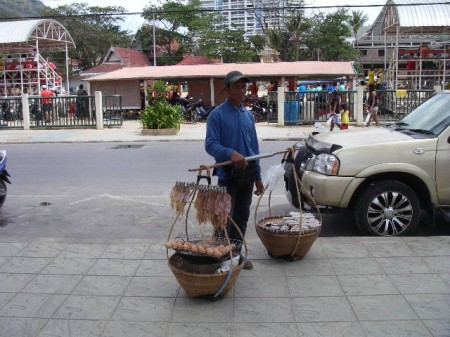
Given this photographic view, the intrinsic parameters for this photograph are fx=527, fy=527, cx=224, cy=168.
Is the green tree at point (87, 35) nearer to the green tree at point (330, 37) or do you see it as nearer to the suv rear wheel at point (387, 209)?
the green tree at point (330, 37)

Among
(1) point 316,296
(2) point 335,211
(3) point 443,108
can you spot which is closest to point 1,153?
(2) point 335,211

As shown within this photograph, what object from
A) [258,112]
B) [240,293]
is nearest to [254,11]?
[258,112]

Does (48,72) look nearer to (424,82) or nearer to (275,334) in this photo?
(424,82)

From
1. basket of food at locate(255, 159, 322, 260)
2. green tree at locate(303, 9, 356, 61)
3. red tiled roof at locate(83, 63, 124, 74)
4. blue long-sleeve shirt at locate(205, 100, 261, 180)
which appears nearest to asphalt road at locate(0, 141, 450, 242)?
basket of food at locate(255, 159, 322, 260)

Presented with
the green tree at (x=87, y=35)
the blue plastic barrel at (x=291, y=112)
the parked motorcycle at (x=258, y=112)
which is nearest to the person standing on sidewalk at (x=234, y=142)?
the blue plastic barrel at (x=291, y=112)

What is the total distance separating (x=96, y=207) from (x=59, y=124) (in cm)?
1463

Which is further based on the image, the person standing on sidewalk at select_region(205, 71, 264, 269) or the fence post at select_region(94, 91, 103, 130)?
the fence post at select_region(94, 91, 103, 130)

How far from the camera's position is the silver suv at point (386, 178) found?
5.72 metres

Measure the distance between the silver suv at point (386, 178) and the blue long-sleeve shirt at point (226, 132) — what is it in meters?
1.50

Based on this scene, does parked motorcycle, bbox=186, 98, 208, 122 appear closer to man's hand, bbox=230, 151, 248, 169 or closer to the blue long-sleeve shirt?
the blue long-sleeve shirt

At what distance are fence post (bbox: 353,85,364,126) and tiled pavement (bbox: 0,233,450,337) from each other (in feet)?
50.0

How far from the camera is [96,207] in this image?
7930 mm

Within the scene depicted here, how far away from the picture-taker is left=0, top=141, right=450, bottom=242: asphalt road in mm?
6680

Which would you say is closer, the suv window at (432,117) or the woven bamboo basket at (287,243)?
the woven bamboo basket at (287,243)
